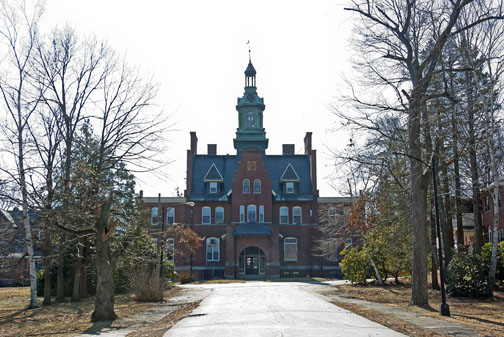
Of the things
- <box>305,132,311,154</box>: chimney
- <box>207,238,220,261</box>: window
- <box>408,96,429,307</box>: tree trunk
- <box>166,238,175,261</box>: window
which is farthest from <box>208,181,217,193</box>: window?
<box>408,96,429,307</box>: tree trunk

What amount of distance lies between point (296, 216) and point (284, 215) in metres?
1.33

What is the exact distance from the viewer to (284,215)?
55250 mm

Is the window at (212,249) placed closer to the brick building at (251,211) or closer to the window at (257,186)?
the brick building at (251,211)

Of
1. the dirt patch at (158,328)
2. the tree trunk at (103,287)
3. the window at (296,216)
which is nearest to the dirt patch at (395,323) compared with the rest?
the dirt patch at (158,328)

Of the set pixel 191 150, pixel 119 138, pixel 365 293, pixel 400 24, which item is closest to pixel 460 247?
pixel 365 293

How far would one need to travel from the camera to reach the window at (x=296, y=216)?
5500 centimetres

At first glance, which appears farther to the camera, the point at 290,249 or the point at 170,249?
the point at 290,249

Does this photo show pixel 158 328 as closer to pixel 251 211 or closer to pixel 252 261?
pixel 252 261

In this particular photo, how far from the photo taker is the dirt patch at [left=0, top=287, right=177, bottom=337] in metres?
15.2

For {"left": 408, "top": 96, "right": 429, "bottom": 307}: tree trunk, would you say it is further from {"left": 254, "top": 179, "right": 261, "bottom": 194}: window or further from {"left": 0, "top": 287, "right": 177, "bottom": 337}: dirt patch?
{"left": 254, "top": 179, "right": 261, "bottom": 194}: window

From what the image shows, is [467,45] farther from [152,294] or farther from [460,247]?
[152,294]

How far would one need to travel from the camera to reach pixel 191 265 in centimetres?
5191

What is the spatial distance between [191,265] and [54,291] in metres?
22.2

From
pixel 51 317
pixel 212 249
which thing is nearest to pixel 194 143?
pixel 212 249
